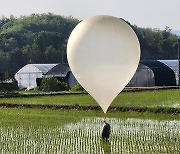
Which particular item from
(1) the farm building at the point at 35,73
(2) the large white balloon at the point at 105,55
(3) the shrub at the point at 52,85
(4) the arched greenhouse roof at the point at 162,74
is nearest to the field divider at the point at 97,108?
(2) the large white balloon at the point at 105,55

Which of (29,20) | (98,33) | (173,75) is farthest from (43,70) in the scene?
(29,20)

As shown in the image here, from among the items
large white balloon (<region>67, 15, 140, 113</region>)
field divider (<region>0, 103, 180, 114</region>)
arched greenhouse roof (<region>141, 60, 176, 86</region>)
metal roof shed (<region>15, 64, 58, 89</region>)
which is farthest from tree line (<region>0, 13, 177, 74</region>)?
large white balloon (<region>67, 15, 140, 113</region>)

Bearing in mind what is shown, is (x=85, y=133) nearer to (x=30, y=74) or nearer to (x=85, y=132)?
(x=85, y=132)

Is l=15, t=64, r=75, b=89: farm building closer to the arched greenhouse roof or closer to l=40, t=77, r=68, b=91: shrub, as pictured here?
l=40, t=77, r=68, b=91: shrub

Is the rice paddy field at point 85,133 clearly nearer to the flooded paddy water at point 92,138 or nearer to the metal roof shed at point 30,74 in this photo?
the flooded paddy water at point 92,138

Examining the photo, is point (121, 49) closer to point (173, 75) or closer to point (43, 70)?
point (173, 75)

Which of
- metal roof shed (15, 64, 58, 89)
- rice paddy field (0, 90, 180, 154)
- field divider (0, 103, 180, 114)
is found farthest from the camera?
metal roof shed (15, 64, 58, 89)

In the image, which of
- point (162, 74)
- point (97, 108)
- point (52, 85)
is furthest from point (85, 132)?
point (162, 74)
